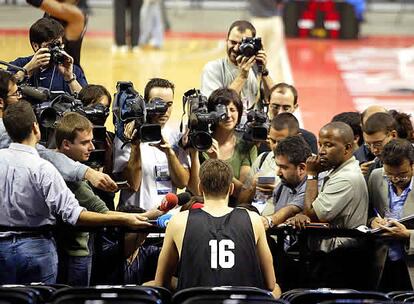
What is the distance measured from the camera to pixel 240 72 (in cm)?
862

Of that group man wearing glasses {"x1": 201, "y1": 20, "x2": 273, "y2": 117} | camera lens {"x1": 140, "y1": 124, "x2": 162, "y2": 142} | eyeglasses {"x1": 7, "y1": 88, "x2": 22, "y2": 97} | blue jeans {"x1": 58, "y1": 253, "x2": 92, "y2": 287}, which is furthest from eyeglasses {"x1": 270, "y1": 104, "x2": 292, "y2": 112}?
blue jeans {"x1": 58, "y1": 253, "x2": 92, "y2": 287}

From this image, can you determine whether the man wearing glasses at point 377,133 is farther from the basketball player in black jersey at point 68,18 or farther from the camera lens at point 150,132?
the basketball player in black jersey at point 68,18

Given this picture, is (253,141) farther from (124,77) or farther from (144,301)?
(124,77)

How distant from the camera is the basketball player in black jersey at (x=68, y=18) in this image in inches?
375

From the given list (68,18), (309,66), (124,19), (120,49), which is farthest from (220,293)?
(120,49)

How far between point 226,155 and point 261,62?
1269 millimetres

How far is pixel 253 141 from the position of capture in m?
7.80

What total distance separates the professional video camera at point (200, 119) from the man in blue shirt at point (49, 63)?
44.3 inches

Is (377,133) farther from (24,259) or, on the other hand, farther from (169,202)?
(24,259)

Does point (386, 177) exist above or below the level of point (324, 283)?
above

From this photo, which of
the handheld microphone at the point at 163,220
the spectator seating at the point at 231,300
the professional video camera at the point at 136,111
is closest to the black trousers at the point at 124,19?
the professional video camera at the point at 136,111

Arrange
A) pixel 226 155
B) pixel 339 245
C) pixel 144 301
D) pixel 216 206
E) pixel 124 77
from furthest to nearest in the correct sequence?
pixel 124 77 → pixel 226 155 → pixel 339 245 → pixel 216 206 → pixel 144 301

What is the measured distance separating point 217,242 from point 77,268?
Answer: 45.1 inches

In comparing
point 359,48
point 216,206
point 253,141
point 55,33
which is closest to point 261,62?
point 253,141
